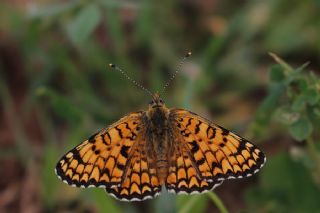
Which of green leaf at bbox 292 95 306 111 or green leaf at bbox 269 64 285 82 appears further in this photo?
green leaf at bbox 269 64 285 82

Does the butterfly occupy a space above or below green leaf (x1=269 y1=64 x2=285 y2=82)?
below

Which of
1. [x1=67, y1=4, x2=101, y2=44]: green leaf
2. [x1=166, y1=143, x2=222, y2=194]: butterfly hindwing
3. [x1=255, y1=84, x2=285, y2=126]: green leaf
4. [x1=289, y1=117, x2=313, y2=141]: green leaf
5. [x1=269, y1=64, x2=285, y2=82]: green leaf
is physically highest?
[x1=67, y1=4, x2=101, y2=44]: green leaf

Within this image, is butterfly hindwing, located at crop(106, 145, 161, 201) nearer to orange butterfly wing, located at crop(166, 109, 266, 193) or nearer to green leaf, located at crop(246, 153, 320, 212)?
orange butterfly wing, located at crop(166, 109, 266, 193)

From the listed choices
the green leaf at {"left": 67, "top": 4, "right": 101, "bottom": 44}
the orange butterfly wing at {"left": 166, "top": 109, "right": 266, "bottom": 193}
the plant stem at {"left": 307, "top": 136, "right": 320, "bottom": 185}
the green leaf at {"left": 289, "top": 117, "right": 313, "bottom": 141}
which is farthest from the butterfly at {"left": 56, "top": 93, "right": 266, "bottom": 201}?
the green leaf at {"left": 67, "top": 4, "right": 101, "bottom": 44}

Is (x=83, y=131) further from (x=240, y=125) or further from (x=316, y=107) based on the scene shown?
(x=316, y=107)

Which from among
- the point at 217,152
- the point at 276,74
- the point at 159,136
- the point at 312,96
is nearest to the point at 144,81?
the point at 159,136

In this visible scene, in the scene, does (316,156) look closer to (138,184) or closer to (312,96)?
(312,96)

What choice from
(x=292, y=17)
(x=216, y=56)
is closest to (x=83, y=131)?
(x=216, y=56)
